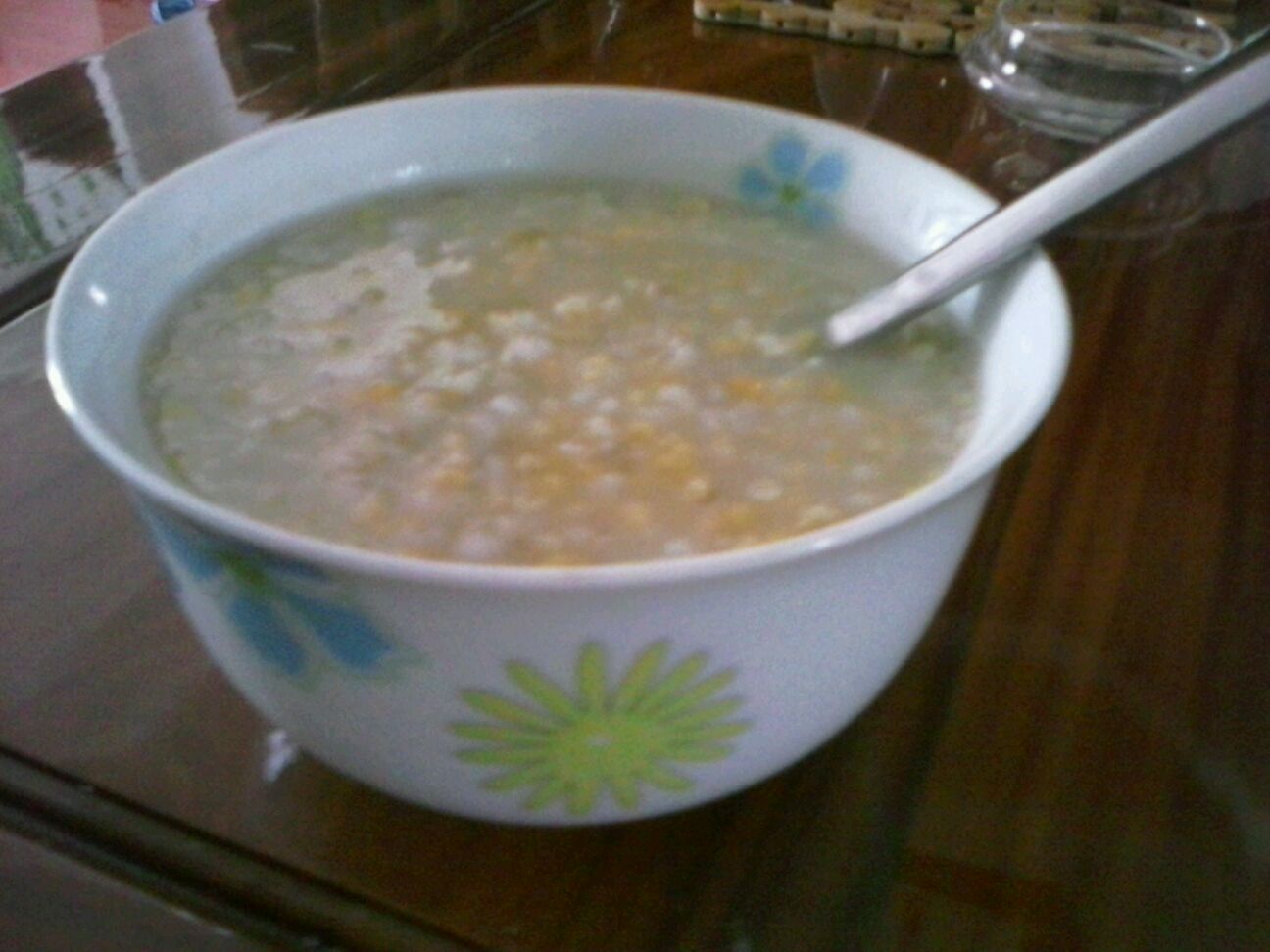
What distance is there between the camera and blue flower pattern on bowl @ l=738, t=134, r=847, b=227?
26.7 inches

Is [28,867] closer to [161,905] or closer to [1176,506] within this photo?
[161,905]

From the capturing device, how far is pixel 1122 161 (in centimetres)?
52

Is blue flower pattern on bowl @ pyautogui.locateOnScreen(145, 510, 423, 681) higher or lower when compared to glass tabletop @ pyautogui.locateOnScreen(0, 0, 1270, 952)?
higher

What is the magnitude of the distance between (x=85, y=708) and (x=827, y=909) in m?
0.31

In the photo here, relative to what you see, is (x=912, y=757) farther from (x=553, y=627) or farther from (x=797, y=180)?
(x=797, y=180)

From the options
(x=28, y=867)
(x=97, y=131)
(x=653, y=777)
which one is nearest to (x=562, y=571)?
(x=653, y=777)

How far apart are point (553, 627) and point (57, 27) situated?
3.74 metres

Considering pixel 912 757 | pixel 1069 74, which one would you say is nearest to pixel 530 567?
pixel 912 757

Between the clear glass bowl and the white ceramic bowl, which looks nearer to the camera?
the white ceramic bowl

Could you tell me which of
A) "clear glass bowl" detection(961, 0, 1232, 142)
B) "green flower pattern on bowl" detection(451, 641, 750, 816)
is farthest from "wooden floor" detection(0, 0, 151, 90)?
"green flower pattern on bowl" detection(451, 641, 750, 816)

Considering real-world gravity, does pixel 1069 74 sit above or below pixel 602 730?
below

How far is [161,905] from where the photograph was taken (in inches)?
16.7

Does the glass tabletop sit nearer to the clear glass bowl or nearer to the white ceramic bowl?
the white ceramic bowl

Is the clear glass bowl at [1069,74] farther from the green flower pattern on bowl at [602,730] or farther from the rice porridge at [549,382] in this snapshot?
the green flower pattern on bowl at [602,730]
